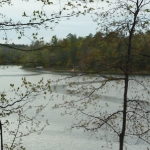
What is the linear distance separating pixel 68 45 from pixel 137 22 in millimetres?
2014

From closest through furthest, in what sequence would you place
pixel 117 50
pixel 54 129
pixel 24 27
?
1. pixel 24 27
2. pixel 117 50
3. pixel 54 129

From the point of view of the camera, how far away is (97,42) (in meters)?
5.50

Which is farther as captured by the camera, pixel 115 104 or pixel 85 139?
pixel 115 104

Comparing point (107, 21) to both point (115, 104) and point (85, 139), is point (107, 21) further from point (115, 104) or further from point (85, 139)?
point (115, 104)

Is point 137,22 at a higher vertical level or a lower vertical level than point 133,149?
higher

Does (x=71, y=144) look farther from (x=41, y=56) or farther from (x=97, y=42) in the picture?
(x=41, y=56)

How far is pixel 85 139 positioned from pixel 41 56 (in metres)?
8.89

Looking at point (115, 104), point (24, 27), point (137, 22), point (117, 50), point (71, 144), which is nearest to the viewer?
point (24, 27)

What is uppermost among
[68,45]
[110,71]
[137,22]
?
[137,22]

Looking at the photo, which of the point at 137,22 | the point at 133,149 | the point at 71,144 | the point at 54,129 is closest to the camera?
the point at 137,22

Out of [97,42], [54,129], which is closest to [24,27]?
[97,42]

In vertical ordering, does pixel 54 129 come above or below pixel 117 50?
below

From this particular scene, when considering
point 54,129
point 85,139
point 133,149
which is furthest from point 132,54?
point 54,129

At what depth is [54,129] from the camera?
1355 centimetres
